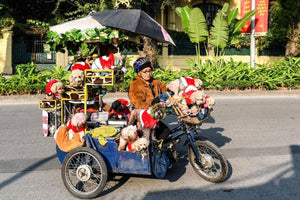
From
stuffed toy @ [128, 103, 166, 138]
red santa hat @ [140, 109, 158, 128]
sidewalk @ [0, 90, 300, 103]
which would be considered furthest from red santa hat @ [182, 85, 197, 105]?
sidewalk @ [0, 90, 300, 103]

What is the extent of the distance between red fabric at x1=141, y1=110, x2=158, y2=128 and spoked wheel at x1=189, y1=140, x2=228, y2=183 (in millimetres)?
722

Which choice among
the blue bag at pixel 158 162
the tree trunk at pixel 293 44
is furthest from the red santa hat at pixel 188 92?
the tree trunk at pixel 293 44

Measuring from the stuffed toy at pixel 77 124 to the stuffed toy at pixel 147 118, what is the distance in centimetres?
63

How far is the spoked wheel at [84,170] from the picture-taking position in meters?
4.29

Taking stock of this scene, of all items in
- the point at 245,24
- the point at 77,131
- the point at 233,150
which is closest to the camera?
the point at 77,131

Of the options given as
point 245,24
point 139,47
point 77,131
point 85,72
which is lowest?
point 77,131

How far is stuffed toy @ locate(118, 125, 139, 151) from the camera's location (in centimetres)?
433

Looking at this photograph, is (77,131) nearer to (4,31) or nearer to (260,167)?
(260,167)

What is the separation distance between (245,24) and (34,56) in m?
14.5

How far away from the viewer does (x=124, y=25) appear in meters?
4.97

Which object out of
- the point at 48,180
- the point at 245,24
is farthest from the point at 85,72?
the point at 245,24

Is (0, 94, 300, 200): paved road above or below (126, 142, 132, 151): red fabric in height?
below

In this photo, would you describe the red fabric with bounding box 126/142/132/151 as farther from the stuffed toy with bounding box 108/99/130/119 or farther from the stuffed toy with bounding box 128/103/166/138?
the stuffed toy with bounding box 108/99/130/119

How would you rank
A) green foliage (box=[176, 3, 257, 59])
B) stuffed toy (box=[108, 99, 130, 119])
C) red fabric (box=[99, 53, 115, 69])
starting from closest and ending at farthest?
stuffed toy (box=[108, 99, 130, 119]) → red fabric (box=[99, 53, 115, 69]) → green foliage (box=[176, 3, 257, 59])
